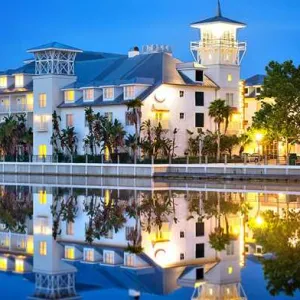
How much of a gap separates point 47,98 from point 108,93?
6.19 metres

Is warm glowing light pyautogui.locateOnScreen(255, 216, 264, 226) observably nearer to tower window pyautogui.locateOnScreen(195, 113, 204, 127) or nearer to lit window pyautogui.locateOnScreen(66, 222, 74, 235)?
lit window pyautogui.locateOnScreen(66, 222, 74, 235)

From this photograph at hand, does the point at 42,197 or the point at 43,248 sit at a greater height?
the point at 42,197

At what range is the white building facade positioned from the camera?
221 feet

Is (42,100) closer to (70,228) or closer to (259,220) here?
(70,228)

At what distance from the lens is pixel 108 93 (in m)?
A: 68.4

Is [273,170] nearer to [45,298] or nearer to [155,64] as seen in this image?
[155,64]

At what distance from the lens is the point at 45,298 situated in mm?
15133

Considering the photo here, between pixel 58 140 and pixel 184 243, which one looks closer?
pixel 184 243

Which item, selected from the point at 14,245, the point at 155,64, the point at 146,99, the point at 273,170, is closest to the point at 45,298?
the point at 14,245

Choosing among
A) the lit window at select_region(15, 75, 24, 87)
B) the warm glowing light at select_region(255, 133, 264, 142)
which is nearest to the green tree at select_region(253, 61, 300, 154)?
the warm glowing light at select_region(255, 133, 264, 142)

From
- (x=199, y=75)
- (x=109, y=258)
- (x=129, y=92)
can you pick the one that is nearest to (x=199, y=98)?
(x=199, y=75)

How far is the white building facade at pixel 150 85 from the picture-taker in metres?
67.2

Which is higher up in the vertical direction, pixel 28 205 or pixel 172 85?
pixel 172 85

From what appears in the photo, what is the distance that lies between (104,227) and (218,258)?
793cm
